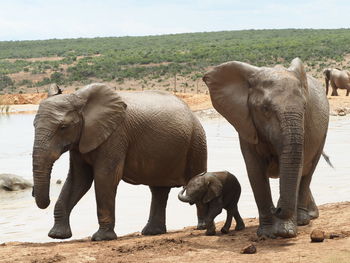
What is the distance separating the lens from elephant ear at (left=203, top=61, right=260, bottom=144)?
8562 millimetres

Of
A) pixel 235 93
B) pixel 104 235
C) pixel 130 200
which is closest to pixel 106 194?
pixel 104 235

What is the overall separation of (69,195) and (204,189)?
1.78 m

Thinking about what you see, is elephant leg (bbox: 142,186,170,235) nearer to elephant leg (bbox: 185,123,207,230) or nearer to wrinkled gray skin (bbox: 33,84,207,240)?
wrinkled gray skin (bbox: 33,84,207,240)

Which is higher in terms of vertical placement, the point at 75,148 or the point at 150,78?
the point at 75,148

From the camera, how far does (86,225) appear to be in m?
12.3

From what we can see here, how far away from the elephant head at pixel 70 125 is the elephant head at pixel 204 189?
1212 mm

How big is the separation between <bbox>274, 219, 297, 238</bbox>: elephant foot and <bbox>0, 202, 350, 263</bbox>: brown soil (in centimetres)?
9

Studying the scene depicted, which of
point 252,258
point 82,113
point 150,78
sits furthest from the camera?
point 150,78

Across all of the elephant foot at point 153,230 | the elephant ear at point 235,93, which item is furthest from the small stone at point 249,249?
the elephant foot at point 153,230

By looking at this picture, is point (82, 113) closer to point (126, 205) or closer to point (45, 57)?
point (126, 205)

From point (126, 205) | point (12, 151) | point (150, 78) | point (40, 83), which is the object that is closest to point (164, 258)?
point (126, 205)

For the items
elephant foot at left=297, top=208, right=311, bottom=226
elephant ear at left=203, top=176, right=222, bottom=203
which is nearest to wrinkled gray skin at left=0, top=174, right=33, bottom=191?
elephant ear at left=203, top=176, right=222, bottom=203

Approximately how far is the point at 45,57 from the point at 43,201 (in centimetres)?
7799

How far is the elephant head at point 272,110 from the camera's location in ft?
25.8
